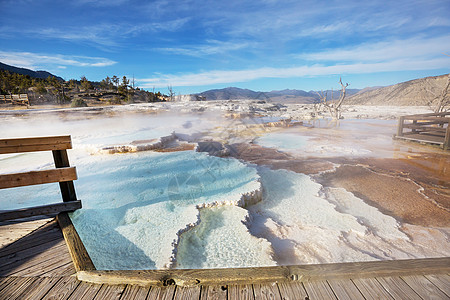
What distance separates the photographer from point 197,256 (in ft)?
7.24

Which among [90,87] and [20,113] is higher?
[90,87]

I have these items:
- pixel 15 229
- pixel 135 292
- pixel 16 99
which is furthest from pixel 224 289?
pixel 16 99

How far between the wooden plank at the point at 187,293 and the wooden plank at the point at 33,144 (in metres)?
1.72

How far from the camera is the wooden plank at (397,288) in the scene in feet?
3.46

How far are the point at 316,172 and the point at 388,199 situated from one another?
136cm

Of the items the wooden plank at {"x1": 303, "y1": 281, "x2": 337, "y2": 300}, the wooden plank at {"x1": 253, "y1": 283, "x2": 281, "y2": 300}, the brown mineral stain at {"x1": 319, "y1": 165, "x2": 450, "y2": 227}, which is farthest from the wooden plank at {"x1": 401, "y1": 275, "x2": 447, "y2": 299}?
the brown mineral stain at {"x1": 319, "y1": 165, "x2": 450, "y2": 227}

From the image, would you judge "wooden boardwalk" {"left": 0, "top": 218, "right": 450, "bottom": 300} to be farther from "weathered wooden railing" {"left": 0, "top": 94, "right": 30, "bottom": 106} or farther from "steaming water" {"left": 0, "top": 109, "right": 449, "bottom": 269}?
"weathered wooden railing" {"left": 0, "top": 94, "right": 30, "bottom": 106}

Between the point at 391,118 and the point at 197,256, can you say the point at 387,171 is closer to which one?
the point at 197,256

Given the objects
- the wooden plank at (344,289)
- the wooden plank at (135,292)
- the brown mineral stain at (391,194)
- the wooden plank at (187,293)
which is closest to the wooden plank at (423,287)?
the wooden plank at (344,289)

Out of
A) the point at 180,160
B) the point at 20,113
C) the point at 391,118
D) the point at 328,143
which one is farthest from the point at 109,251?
the point at 391,118

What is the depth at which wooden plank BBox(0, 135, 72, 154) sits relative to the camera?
1.86m

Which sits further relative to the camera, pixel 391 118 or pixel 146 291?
pixel 391 118

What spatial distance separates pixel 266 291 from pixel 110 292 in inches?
30.7

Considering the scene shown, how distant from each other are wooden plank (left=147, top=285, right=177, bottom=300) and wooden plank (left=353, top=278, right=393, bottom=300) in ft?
3.05
